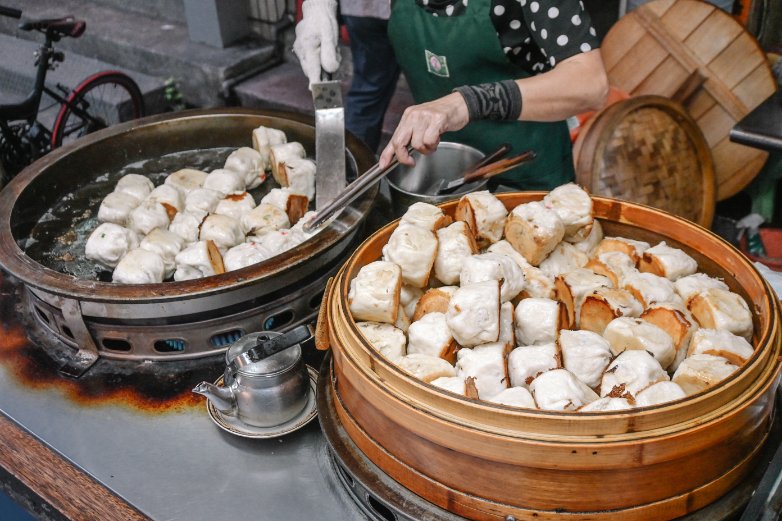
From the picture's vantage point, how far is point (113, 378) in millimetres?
2350

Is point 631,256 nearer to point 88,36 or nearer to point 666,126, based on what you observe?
point 666,126

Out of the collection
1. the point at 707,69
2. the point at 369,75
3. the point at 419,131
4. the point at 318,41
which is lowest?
the point at 707,69

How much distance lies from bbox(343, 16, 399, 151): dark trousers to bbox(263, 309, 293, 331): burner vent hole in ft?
4.88

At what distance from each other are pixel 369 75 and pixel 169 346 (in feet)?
7.62

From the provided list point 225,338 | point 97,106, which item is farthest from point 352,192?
point 97,106

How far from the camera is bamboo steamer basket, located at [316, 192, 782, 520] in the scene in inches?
57.3

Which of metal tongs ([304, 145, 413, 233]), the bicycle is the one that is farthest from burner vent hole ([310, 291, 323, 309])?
the bicycle

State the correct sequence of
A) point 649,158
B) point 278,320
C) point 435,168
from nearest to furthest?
point 278,320, point 435,168, point 649,158

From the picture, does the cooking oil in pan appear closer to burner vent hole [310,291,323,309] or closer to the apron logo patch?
burner vent hole [310,291,323,309]

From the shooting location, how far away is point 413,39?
10.4ft

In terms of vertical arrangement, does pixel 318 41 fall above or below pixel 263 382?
above

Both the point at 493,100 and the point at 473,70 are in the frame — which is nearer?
the point at 493,100

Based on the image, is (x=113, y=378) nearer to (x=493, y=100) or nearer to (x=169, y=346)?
(x=169, y=346)

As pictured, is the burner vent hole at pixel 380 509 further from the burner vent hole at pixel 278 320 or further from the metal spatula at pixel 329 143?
the metal spatula at pixel 329 143
